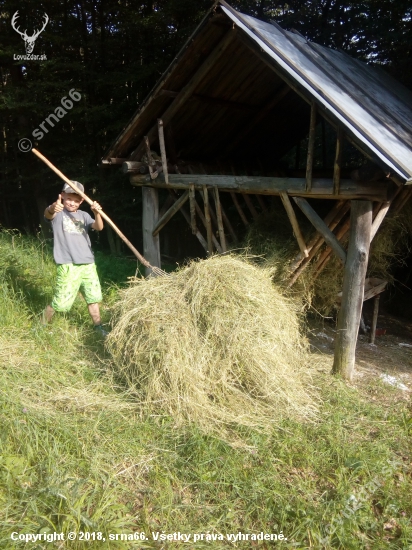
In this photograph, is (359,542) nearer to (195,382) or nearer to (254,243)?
(195,382)

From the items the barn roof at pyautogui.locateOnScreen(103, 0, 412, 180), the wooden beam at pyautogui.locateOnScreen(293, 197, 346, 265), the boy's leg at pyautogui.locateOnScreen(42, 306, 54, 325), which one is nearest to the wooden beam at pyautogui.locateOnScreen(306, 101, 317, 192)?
the barn roof at pyautogui.locateOnScreen(103, 0, 412, 180)

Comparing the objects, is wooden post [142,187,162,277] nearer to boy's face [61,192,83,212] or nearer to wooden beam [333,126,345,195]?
boy's face [61,192,83,212]

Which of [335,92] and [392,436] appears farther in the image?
[335,92]

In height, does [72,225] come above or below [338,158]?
below

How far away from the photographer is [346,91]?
4.60m

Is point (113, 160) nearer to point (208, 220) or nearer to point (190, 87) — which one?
point (190, 87)

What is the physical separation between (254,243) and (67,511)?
148 inches

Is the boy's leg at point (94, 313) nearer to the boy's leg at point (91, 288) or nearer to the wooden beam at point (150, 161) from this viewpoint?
the boy's leg at point (91, 288)

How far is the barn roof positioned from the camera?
4.04 metres

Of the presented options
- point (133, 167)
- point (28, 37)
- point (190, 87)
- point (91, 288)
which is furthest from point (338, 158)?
point (28, 37)

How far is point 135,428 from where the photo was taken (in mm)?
3537

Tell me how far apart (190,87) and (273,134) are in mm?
2378

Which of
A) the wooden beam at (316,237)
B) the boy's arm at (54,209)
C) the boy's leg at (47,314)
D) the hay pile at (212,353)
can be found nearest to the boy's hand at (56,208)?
the boy's arm at (54,209)

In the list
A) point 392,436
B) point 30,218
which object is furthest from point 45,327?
point 30,218
